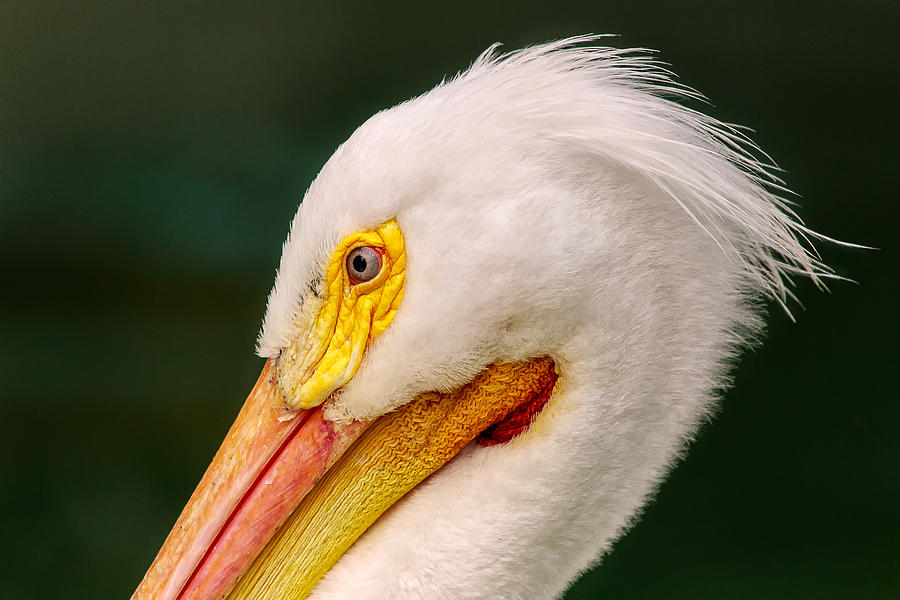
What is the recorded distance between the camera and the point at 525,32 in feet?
11.6

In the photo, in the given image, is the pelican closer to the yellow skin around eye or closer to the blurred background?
the yellow skin around eye

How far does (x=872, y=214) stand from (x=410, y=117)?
130 inches

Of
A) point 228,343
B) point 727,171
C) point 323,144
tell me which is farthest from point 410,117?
point 228,343

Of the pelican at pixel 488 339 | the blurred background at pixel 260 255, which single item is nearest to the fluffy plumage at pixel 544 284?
the pelican at pixel 488 339

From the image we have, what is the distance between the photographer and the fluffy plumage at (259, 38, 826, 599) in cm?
120

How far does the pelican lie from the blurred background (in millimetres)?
2319

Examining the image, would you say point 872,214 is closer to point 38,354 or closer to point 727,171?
point 727,171

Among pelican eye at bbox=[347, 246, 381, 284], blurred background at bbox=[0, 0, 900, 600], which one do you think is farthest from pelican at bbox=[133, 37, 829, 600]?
blurred background at bbox=[0, 0, 900, 600]

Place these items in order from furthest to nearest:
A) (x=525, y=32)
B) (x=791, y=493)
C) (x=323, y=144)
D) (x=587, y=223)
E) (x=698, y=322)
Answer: (x=323, y=144) < (x=791, y=493) < (x=525, y=32) < (x=698, y=322) < (x=587, y=223)

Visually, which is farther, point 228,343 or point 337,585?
point 228,343

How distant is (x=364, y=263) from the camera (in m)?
1.24

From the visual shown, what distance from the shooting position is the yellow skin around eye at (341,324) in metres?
1.24

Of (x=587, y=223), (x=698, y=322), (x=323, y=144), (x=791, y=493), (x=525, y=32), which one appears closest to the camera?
(x=587, y=223)

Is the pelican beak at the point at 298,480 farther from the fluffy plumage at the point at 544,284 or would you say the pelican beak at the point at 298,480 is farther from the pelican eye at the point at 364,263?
the pelican eye at the point at 364,263
